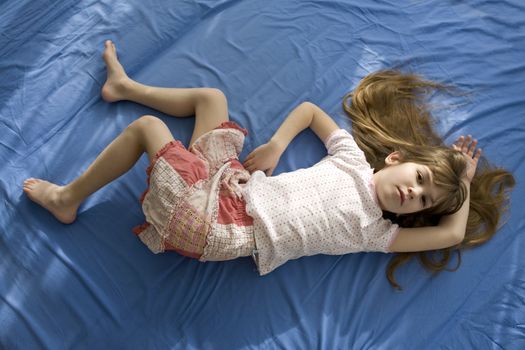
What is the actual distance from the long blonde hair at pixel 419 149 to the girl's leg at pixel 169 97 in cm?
43

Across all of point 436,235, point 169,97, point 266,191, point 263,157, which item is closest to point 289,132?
point 263,157

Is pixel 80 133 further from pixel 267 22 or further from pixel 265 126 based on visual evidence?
pixel 267 22

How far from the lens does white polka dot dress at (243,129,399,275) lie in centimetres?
120

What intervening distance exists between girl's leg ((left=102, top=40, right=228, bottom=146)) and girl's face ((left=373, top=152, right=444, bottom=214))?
488 mm

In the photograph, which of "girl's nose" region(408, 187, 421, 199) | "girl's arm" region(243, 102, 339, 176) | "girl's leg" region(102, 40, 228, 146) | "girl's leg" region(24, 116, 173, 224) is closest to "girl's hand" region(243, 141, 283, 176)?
"girl's arm" region(243, 102, 339, 176)

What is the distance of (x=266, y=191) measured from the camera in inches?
48.6

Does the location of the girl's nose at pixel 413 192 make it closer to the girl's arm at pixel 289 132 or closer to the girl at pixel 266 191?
the girl at pixel 266 191

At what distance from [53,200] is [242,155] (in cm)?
53

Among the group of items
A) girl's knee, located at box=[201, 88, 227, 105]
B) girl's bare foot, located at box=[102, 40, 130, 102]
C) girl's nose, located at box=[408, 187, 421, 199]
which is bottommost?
girl's nose, located at box=[408, 187, 421, 199]

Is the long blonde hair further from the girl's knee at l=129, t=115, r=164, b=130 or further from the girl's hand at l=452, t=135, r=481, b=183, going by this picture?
the girl's knee at l=129, t=115, r=164, b=130

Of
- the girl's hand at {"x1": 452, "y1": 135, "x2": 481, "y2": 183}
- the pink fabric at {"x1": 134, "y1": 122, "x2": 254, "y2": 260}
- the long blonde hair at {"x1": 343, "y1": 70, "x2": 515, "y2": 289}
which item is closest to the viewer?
the pink fabric at {"x1": 134, "y1": 122, "x2": 254, "y2": 260}

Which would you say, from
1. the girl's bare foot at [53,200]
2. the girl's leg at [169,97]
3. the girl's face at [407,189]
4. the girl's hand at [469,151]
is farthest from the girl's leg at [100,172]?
the girl's hand at [469,151]

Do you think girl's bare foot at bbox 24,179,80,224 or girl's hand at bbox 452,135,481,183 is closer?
girl's bare foot at bbox 24,179,80,224

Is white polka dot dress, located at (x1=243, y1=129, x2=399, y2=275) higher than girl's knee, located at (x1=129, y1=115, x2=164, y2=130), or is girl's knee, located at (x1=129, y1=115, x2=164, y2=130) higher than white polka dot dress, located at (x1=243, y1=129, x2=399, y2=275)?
girl's knee, located at (x1=129, y1=115, x2=164, y2=130)
